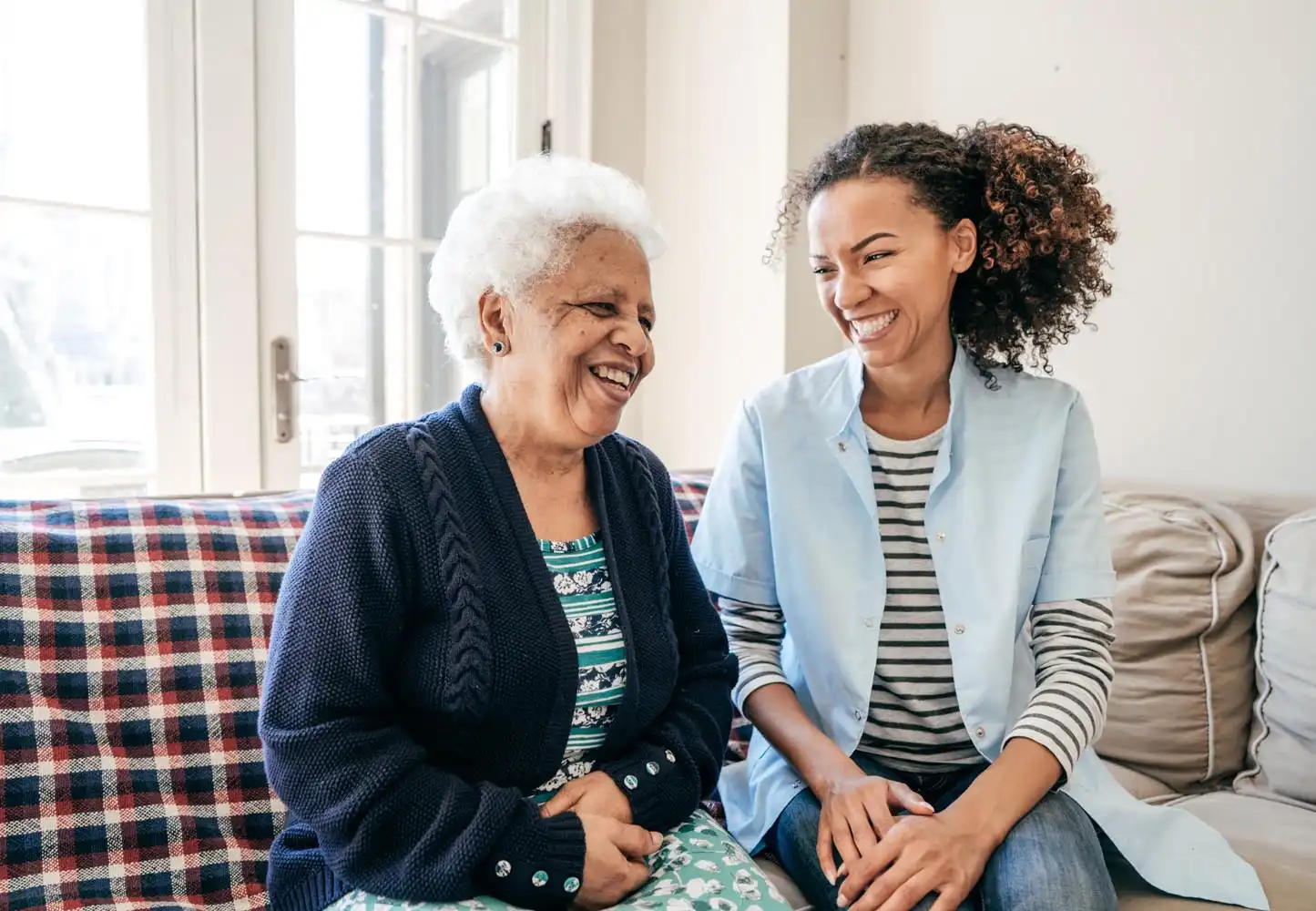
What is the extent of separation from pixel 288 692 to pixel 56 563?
47cm

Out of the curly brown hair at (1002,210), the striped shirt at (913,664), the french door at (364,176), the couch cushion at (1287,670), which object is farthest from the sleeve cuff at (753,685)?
the french door at (364,176)

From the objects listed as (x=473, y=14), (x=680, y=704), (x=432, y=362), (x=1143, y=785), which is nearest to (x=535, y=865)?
(x=680, y=704)

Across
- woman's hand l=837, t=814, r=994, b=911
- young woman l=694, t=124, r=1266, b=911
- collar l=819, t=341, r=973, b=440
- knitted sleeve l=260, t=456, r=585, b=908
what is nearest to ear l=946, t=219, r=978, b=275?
young woman l=694, t=124, r=1266, b=911

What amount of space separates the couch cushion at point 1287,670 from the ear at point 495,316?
1.26 metres

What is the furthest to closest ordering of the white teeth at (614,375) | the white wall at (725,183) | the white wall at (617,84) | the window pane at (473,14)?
the white wall at (617,84) → the window pane at (473,14) → the white wall at (725,183) → the white teeth at (614,375)

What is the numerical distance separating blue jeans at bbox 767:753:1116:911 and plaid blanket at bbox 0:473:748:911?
2.13 ft

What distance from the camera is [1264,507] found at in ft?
6.08

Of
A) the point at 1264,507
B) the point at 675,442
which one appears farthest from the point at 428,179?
the point at 1264,507

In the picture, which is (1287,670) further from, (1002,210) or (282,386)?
(282,386)

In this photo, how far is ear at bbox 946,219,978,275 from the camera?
1.46 meters

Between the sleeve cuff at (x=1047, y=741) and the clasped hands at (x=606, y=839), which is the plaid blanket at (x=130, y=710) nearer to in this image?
the clasped hands at (x=606, y=839)

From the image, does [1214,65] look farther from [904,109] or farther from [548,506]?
[548,506]

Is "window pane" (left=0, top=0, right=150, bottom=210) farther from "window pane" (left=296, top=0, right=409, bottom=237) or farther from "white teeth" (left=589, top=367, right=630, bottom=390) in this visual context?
"white teeth" (left=589, top=367, right=630, bottom=390)

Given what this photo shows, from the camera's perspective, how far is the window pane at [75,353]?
2369mm
